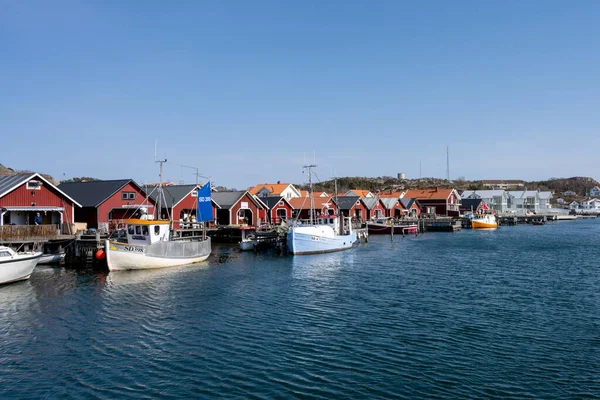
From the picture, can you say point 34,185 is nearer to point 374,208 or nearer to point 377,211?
point 374,208

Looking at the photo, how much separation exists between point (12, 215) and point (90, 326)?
28.3 metres

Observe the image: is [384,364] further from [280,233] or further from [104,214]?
[104,214]

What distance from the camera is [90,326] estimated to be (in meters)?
21.1

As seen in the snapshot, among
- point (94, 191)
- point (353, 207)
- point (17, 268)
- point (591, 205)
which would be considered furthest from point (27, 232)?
point (591, 205)

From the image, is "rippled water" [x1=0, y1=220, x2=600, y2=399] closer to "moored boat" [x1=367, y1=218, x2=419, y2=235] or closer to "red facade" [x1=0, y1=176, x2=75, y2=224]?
"red facade" [x1=0, y1=176, x2=75, y2=224]

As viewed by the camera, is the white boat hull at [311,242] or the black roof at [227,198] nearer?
the white boat hull at [311,242]

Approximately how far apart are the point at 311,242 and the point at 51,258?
73.6 feet

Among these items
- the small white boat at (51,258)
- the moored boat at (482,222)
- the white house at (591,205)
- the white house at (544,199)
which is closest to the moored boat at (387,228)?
the moored boat at (482,222)

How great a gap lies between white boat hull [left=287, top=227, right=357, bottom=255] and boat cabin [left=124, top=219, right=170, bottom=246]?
1244 centimetres

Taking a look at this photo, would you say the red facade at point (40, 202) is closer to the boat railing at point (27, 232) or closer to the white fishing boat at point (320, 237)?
the boat railing at point (27, 232)

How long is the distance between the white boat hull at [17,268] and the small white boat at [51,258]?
23.7ft

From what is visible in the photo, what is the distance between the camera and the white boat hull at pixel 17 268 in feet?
97.9

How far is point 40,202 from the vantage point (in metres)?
43.2

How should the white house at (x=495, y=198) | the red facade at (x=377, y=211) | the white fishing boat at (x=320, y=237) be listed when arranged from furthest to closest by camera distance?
the white house at (x=495, y=198) < the red facade at (x=377, y=211) < the white fishing boat at (x=320, y=237)
